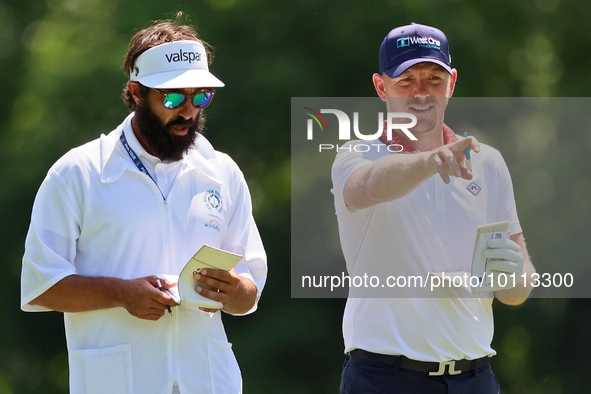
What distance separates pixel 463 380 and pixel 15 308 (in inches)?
179

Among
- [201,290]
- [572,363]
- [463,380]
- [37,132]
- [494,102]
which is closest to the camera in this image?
[201,290]

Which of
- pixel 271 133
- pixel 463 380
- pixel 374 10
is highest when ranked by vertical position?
pixel 374 10

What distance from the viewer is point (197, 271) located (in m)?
2.33

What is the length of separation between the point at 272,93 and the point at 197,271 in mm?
3586

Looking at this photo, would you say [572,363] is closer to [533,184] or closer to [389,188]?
[533,184]

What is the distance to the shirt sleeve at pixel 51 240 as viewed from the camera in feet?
7.70

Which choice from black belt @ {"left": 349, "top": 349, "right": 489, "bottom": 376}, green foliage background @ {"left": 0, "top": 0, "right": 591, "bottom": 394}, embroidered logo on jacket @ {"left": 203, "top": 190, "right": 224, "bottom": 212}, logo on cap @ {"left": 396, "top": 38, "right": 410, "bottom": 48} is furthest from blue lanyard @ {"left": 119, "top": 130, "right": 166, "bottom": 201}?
green foliage background @ {"left": 0, "top": 0, "right": 591, "bottom": 394}

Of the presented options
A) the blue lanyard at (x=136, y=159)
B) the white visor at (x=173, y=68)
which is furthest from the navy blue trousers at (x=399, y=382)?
the white visor at (x=173, y=68)

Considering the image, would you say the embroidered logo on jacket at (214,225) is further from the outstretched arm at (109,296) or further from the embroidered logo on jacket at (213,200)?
the outstretched arm at (109,296)

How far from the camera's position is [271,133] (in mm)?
5777

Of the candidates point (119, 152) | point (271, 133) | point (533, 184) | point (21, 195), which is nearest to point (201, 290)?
point (119, 152)

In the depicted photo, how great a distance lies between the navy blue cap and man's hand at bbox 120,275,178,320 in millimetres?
1134

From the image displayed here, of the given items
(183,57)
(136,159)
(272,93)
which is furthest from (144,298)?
(272,93)

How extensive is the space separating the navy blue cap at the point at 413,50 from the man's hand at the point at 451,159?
0.46 m
